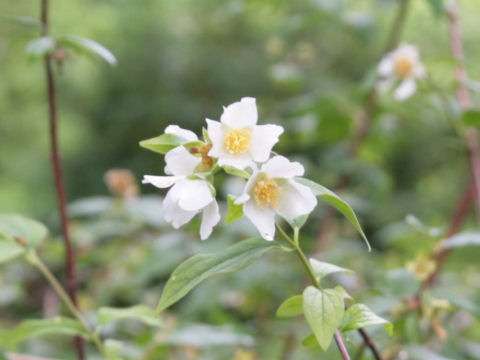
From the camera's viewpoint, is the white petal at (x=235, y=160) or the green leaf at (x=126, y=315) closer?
the white petal at (x=235, y=160)

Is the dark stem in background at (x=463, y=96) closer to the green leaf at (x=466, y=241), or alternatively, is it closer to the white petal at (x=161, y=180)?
the green leaf at (x=466, y=241)

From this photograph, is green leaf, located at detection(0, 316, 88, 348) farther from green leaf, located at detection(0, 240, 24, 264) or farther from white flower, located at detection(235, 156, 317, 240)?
white flower, located at detection(235, 156, 317, 240)

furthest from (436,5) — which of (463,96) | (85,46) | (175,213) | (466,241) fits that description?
(175,213)

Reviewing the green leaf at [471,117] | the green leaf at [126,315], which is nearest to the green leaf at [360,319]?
the green leaf at [126,315]

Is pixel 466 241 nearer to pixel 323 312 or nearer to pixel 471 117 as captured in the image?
pixel 471 117

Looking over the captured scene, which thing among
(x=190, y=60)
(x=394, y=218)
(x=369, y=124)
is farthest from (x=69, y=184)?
(x=369, y=124)

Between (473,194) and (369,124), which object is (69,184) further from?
(473,194)

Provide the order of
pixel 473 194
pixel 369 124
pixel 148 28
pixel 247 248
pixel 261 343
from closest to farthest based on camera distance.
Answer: pixel 247 248, pixel 473 194, pixel 261 343, pixel 369 124, pixel 148 28

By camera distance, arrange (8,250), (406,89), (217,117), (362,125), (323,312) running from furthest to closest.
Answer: (217,117), (362,125), (406,89), (8,250), (323,312)
